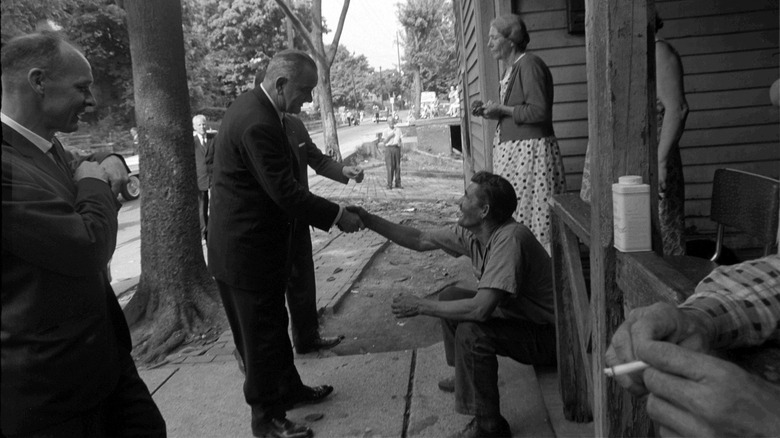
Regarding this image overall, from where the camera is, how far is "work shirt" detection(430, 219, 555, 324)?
2.99m

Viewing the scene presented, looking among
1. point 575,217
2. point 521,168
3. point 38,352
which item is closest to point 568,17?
point 521,168

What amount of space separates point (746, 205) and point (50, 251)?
2.99 m

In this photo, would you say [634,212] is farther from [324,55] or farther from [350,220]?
[324,55]

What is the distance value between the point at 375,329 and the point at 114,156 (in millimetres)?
3313

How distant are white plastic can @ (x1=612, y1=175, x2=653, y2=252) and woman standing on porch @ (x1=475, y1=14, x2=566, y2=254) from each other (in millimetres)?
2175

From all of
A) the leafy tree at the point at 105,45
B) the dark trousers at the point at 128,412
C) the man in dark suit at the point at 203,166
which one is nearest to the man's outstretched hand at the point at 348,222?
the dark trousers at the point at 128,412

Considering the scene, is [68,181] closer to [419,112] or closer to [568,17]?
[568,17]

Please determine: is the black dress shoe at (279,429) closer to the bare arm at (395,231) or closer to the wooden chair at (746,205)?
the bare arm at (395,231)

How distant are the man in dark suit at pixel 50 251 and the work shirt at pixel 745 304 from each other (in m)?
1.68

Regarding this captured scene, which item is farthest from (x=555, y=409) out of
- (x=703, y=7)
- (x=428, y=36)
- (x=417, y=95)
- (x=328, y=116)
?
(x=428, y=36)

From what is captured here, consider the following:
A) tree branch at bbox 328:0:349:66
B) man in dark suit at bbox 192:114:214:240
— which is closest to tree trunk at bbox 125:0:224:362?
man in dark suit at bbox 192:114:214:240

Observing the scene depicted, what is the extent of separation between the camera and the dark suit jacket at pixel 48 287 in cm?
184

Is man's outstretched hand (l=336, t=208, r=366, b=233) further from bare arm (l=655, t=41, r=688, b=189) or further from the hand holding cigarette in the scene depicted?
the hand holding cigarette

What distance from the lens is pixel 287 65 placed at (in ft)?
11.3
